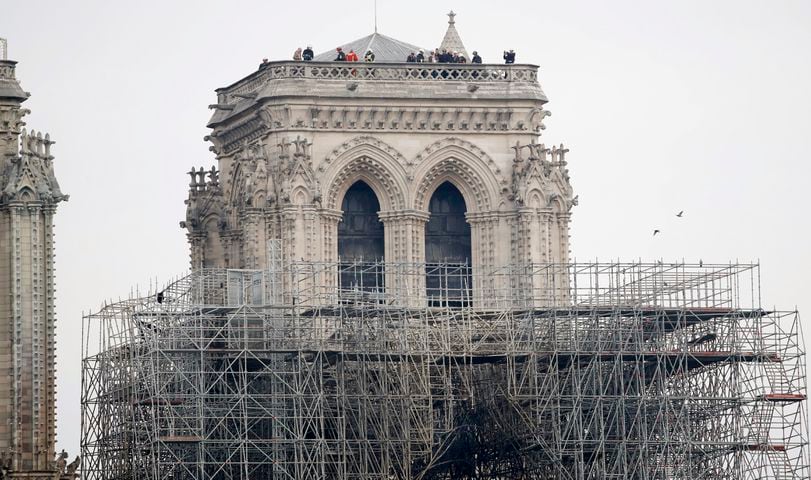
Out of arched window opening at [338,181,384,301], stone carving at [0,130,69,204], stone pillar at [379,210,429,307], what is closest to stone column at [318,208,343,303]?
arched window opening at [338,181,384,301]

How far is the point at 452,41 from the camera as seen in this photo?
389 ft

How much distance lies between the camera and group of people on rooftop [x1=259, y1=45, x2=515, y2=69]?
378ft

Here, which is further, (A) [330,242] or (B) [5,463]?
(A) [330,242]

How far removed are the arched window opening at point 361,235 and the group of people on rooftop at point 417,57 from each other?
3938 mm

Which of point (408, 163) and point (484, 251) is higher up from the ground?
point (408, 163)

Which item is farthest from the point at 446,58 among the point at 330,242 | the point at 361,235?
the point at 330,242

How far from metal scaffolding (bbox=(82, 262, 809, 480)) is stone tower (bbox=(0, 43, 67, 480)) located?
3222 mm

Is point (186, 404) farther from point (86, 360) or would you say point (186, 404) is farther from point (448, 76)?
point (448, 76)

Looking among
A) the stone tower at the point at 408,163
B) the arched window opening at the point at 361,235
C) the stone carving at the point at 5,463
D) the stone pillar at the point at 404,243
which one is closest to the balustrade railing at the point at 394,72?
the stone tower at the point at 408,163

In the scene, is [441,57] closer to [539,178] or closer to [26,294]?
[539,178]

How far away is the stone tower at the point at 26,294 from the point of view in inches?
3999

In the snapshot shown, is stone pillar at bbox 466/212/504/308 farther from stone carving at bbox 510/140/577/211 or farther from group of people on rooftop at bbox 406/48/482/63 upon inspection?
group of people on rooftop at bbox 406/48/482/63

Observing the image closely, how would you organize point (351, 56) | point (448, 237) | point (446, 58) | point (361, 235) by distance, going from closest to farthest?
point (361, 235), point (351, 56), point (448, 237), point (446, 58)

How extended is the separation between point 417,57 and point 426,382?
14119 mm
